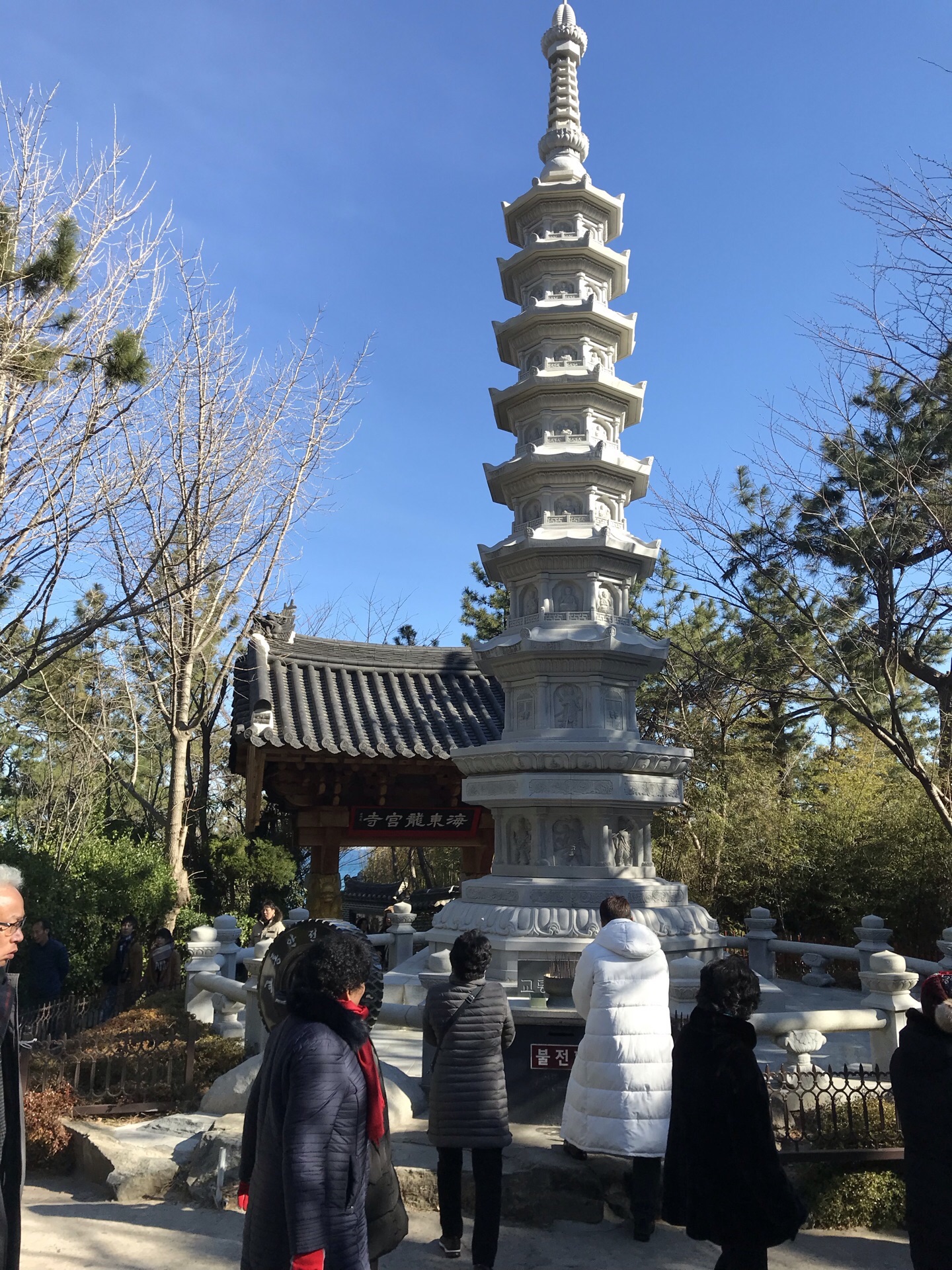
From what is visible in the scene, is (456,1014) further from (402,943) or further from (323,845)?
(323,845)

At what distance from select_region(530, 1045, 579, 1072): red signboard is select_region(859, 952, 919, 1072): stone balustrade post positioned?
2015 millimetres

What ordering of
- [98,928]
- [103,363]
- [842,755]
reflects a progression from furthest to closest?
[842,755] < [98,928] < [103,363]

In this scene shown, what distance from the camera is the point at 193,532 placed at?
1009 cm

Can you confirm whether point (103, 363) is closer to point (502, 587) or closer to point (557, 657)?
point (557, 657)

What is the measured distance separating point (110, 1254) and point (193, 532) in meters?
7.42

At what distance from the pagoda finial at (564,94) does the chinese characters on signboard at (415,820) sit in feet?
28.6

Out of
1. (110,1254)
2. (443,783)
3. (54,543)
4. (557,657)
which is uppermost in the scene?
(54,543)

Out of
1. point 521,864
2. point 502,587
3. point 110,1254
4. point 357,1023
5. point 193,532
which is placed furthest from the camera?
point 502,587

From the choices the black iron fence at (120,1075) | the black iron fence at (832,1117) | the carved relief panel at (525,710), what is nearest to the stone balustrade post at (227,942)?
the black iron fence at (120,1075)

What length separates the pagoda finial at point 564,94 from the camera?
10555 millimetres

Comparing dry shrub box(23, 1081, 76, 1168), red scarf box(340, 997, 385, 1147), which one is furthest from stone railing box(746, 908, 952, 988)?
red scarf box(340, 997, 385, 1147)

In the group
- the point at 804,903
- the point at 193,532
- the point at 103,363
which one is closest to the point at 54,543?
the point at 103,363

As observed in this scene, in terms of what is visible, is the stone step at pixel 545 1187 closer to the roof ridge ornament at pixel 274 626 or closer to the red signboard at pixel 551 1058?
the red signboard at pixel 551 1058

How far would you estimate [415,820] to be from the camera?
12.9 metres
